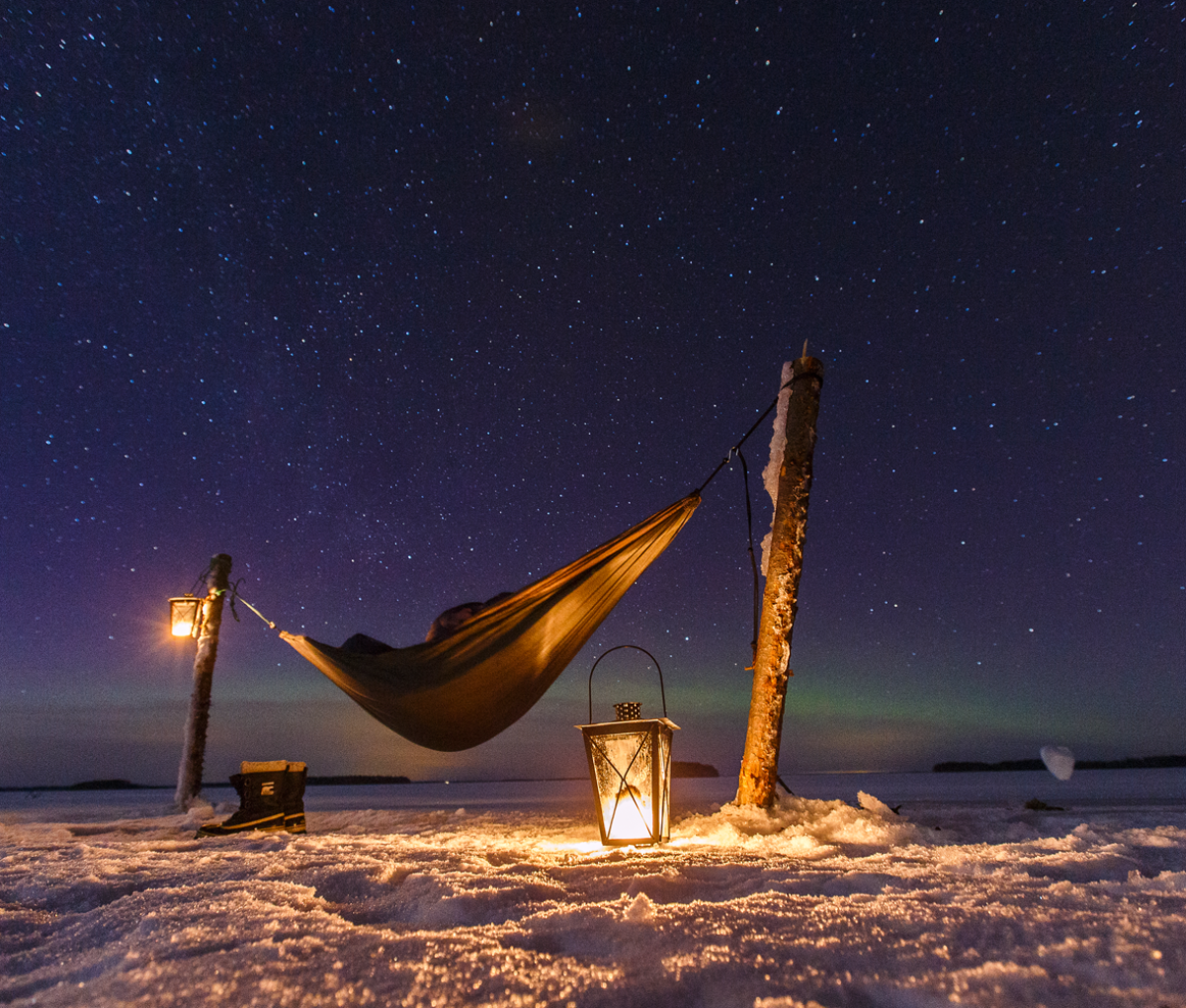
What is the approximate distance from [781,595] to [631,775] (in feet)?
3.80

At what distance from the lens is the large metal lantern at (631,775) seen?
2.83 metres

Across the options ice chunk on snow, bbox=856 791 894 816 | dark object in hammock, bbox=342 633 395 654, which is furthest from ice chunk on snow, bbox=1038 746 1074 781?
dark object in hammock, bbox=342 633 395 654

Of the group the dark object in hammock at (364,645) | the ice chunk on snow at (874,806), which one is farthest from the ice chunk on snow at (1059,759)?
the dark object in hammock at (364,645)

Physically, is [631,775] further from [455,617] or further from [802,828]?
[455,617]

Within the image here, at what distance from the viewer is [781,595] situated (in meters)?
3.34

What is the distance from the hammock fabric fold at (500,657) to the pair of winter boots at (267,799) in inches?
24.9

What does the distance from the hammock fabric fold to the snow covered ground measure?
41.0 inches

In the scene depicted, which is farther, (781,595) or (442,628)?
(442,628)

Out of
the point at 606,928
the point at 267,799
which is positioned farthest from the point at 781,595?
the point at 267,799

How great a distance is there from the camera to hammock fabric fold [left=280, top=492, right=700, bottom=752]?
130 inches

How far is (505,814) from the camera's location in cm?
494

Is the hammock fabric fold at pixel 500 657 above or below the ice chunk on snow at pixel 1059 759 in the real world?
above

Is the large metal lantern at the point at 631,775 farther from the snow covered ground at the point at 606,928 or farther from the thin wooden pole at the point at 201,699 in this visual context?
the thin wooden pole at the point at 201,699

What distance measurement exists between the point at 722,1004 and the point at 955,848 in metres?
1.81
